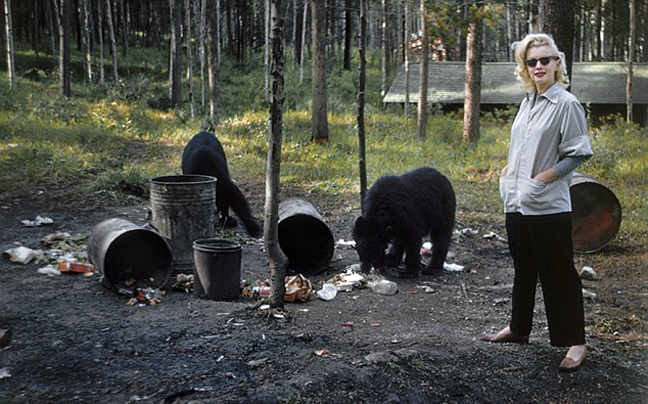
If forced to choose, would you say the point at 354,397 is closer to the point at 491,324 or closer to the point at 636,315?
the point at 491,324

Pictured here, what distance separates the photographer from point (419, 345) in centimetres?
498

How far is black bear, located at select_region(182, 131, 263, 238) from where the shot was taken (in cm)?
929

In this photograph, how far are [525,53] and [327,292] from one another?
10.9ft

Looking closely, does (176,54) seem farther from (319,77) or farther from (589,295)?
(589,295)

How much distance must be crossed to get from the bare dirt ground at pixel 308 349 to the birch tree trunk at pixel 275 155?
1.13ft

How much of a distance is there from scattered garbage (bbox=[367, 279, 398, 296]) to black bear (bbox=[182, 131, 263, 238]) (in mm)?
2861

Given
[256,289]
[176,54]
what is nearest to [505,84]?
[176,54]

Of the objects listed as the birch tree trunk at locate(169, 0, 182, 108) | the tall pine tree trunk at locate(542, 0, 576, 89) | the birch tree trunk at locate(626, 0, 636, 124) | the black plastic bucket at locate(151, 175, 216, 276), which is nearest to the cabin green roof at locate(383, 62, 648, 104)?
the birch tree trunk at locate(626, 0, 636, 124)

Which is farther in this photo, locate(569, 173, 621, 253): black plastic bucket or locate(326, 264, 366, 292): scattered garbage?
locate(569, 173, 621, 253): black plastic bucket

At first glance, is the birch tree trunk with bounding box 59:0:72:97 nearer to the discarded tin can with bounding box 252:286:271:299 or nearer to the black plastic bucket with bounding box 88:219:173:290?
the black plastic bucket with bounding box 88:219:173:290

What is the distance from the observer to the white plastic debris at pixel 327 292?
676 cm

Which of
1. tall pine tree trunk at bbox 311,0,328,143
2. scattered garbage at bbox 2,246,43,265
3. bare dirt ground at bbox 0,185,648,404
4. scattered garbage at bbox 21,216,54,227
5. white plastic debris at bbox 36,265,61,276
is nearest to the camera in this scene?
bare dirt ground at bbox 0,185,648,404

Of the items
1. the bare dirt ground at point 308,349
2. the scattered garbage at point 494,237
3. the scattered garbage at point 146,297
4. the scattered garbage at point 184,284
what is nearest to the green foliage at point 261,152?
the scattered garbage at point 494,237


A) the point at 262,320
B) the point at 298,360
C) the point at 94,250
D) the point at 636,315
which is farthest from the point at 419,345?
the point at 94,250
